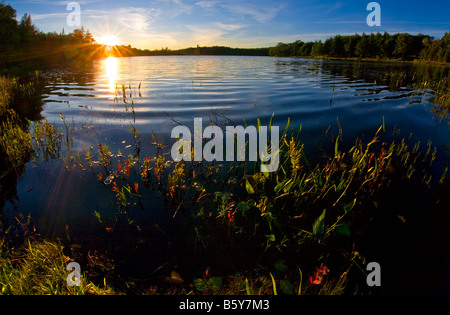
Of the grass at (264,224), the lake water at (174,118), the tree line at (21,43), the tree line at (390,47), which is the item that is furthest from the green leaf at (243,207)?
the tree line at (390,47)

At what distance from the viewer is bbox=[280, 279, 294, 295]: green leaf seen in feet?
8.54

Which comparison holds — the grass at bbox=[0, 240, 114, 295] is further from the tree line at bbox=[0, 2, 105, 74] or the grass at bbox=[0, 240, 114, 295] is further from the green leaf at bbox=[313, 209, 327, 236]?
the tree line at bbox=[0, 2, 105, 74]

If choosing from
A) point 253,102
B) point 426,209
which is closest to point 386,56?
point 253,102

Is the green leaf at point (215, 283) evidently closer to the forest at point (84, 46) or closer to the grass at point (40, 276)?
the grass at point (40, 276)

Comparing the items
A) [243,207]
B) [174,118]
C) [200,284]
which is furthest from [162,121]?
[200,284]

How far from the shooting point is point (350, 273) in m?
3.01

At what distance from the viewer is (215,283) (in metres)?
2.69

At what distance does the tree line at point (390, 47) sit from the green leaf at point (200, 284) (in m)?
98.0

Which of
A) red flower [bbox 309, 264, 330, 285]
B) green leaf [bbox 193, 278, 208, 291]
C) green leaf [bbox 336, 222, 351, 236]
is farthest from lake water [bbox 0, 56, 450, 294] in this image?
green leaf [bbox 336, 222, 351, 236]

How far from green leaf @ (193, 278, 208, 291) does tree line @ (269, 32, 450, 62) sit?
3857 inches

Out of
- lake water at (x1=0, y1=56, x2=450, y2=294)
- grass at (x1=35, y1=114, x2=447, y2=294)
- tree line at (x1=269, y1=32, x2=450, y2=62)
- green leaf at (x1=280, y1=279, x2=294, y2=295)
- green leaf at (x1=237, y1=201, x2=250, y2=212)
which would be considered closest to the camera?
green leaf at (x1=280, y1=279, x2=294, y2=295)

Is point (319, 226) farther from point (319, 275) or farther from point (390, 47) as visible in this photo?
point (390, 47)

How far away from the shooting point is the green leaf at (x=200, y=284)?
269cm
